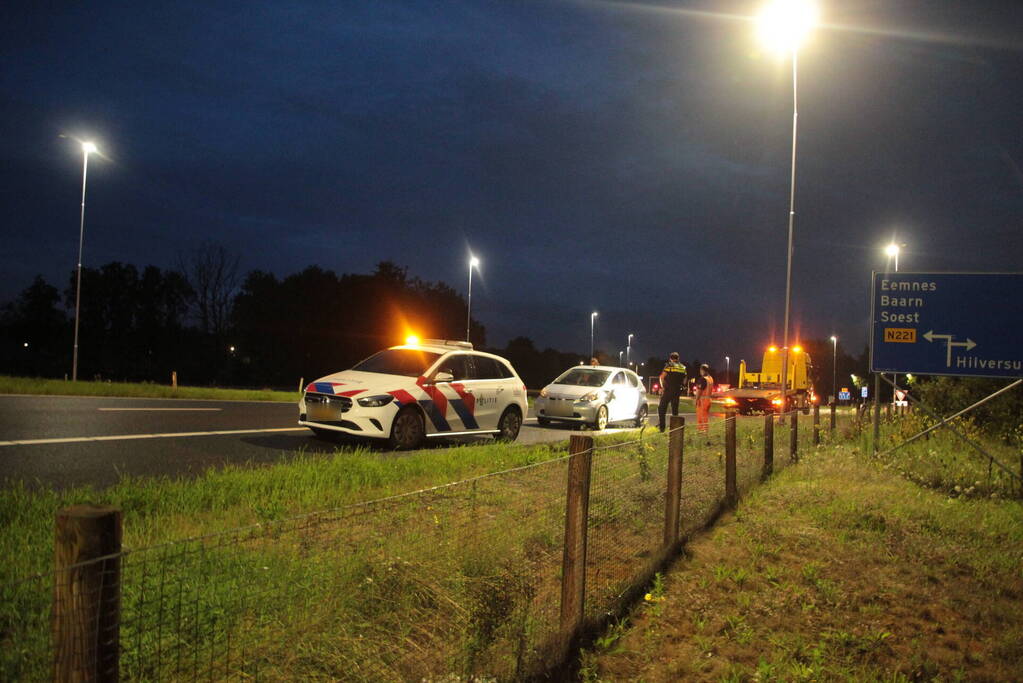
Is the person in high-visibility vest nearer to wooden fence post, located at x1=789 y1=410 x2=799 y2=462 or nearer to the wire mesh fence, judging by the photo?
wooden fence post, located at x1=789 y1=410 x2=799 y2=462

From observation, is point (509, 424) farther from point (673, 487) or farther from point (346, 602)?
point (346, 602)

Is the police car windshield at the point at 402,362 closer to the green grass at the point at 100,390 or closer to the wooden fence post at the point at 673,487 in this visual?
the wooden fence post at the point at 673,487

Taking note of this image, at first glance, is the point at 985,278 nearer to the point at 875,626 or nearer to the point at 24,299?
the point at 875,626

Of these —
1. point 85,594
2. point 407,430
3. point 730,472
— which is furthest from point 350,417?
point 85,594

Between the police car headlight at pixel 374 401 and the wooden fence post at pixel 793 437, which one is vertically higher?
the police car headlight at pixel 374 401

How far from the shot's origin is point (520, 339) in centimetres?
10138

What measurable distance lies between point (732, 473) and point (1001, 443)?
31.7 ft

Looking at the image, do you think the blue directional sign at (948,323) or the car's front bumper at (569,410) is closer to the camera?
the blue directional sign at (948,323)

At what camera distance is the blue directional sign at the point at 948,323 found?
39.0ft

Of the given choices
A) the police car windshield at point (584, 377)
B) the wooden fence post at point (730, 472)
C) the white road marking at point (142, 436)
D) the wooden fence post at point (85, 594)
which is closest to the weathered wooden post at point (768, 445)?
the wooden fence post at point (730, 472)

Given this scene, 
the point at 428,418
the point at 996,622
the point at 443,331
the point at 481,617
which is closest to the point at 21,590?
the point at 481,617

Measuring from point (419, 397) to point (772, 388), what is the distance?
838 inches

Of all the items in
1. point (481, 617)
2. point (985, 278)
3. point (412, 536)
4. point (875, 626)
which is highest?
point (985, 278)

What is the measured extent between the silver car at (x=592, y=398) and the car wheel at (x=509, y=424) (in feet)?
11.4
